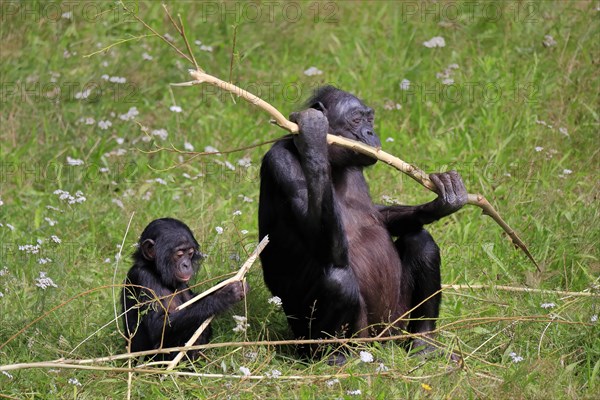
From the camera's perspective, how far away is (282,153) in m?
6.45

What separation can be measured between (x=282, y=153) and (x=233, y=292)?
98 centimetres

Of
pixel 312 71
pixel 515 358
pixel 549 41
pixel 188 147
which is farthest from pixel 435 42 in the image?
pixel 515 358

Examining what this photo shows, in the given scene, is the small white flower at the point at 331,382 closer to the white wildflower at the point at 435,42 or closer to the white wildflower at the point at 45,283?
the white wildflower at the point at 45,283

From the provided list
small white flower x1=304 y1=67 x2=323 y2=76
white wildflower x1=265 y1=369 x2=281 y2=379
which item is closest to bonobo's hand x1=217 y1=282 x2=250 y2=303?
white wildflower x1=265 y1=369 x2=281 y2=379

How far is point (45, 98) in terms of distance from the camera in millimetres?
10070

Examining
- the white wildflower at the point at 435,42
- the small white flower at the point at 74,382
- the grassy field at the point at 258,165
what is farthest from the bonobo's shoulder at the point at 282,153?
the white wildflower at the point at 435,42

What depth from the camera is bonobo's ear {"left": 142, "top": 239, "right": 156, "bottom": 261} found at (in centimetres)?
645

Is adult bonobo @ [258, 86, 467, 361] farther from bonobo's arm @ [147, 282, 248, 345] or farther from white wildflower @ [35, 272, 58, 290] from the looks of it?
A: white wildflower @ [35, 272, 58, 290]

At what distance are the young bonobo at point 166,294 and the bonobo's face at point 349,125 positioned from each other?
1177mm

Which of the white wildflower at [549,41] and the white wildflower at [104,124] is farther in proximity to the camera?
the white wildflower at [549,41]

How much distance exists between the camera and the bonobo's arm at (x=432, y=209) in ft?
21.4

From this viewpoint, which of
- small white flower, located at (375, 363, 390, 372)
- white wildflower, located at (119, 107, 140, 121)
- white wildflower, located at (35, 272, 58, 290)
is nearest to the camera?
small white flower, located at (375, 363, 390, 372)

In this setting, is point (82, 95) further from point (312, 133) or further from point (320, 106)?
point (312, 133)

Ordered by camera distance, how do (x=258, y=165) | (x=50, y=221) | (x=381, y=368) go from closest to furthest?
(x=381, y=368)
(x=50, y=221)
(x=258, y=165)
